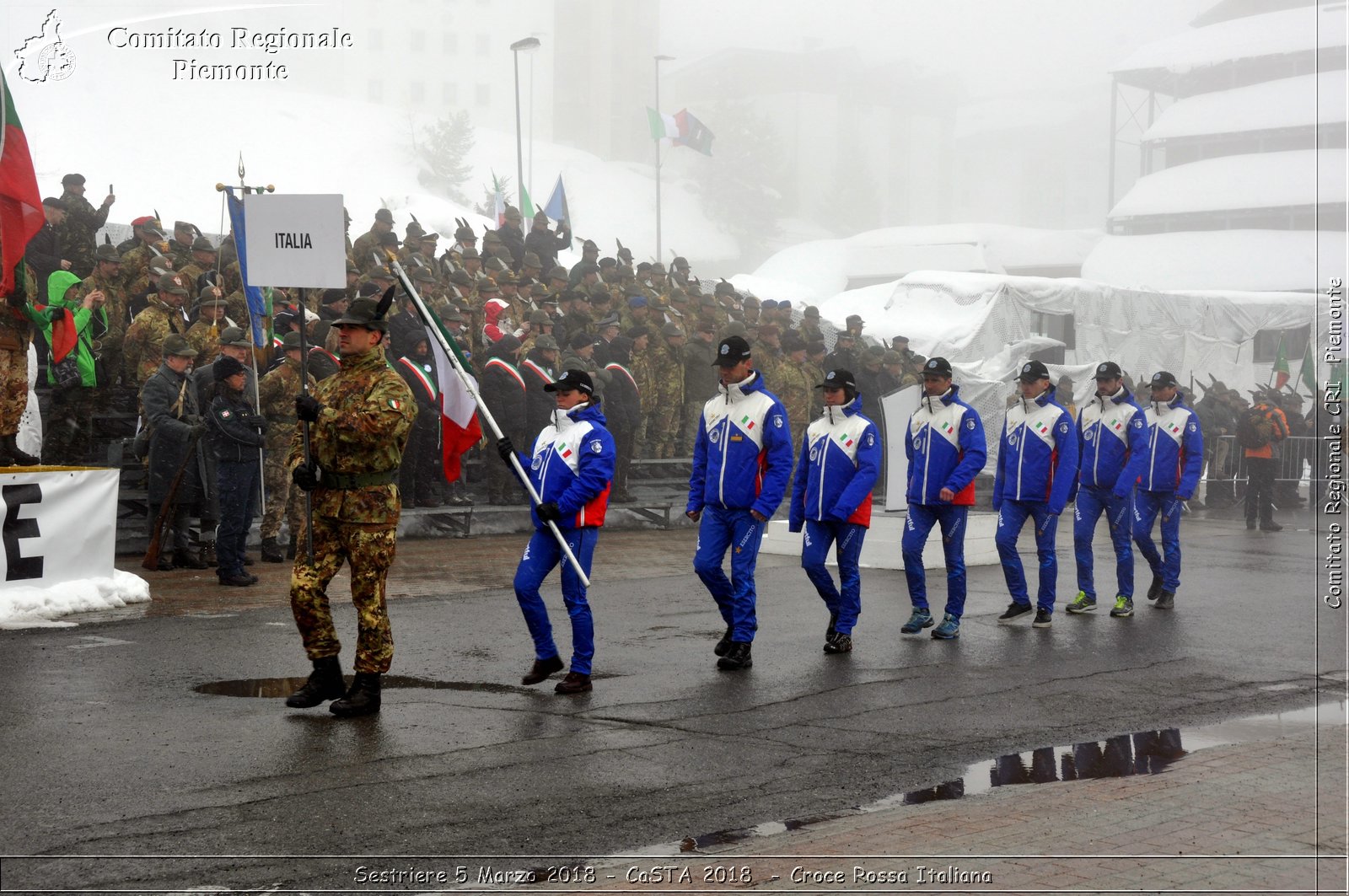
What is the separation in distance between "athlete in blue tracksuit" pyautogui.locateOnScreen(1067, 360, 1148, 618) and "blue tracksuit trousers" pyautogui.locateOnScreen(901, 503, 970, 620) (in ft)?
6.21

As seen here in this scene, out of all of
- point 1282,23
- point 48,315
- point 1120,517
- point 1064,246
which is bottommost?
point 1120,517

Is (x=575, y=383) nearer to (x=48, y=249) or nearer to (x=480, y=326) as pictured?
(x=48, y=249)

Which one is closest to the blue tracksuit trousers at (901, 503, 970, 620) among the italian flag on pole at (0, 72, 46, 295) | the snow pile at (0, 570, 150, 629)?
the snow pile at (0, 570, 150, 629)

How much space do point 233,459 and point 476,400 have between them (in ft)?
15.8

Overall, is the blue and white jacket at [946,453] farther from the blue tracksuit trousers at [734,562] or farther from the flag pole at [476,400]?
the flag pole at [476,400]

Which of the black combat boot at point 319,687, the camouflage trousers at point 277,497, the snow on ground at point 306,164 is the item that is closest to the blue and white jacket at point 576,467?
the black combat boot at point 319,687

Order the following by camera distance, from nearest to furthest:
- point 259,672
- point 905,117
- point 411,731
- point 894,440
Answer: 1. point 411,731
2. point 259,672
3. point 894,440
4. point 905,117

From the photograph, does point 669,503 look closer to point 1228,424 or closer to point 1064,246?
point 1228,424

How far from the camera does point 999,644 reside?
34.5 feet

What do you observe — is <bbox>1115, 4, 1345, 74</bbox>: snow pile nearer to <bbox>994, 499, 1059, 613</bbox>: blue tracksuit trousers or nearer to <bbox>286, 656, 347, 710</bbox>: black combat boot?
<bbox>994, 499, 1059, 613</bbox>: blue tracksuit trousers

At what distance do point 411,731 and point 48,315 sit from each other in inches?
304

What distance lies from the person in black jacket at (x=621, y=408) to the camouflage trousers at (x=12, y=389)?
7.31 meters

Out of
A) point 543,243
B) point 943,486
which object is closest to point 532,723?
point 943,486

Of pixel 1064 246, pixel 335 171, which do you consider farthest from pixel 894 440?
pixel 1064 246
